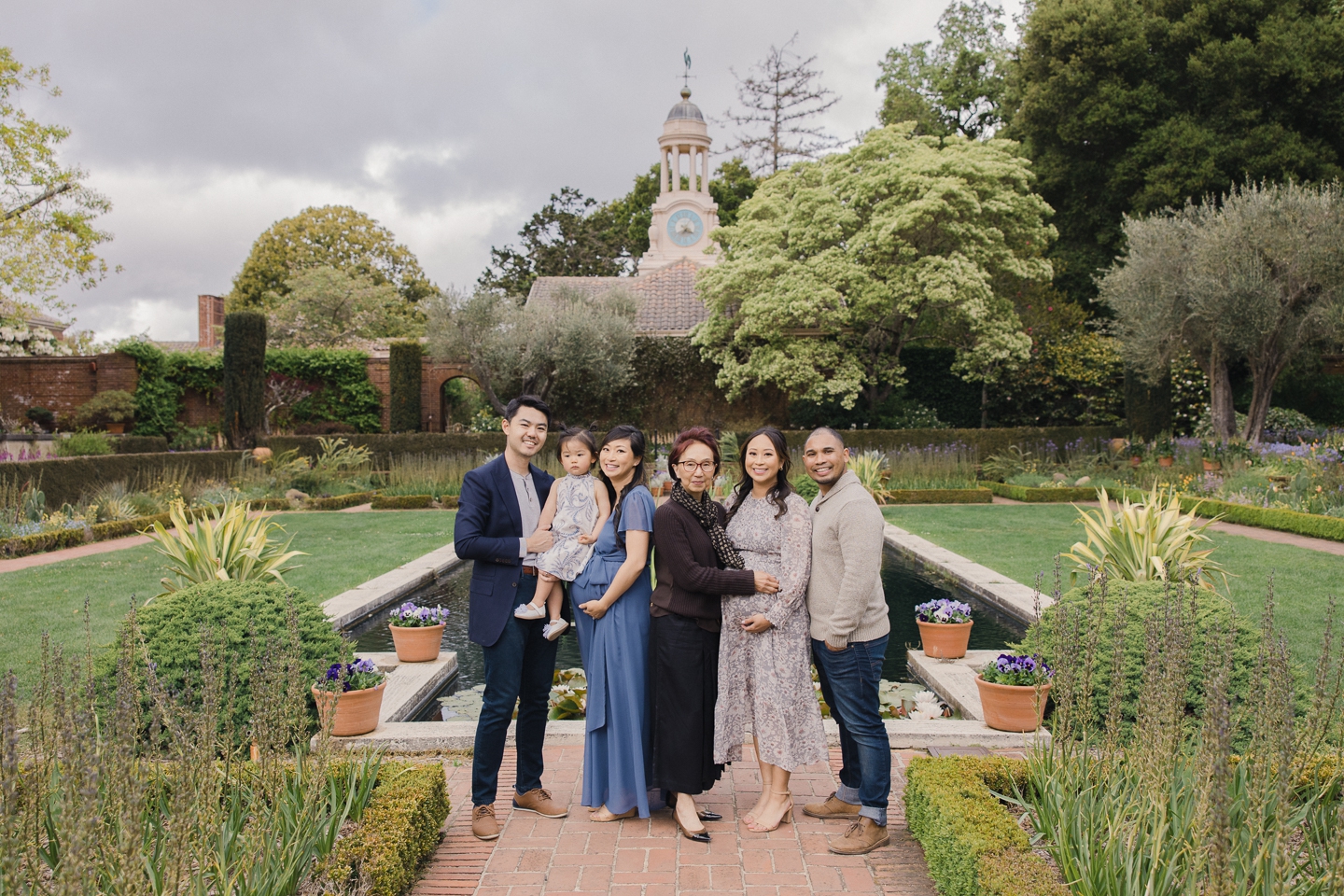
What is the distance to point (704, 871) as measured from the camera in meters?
2.79

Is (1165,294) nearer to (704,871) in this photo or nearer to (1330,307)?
(1330,307)

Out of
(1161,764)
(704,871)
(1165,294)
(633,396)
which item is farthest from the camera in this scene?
(633,396)

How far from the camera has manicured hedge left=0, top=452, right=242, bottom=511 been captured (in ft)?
37.0

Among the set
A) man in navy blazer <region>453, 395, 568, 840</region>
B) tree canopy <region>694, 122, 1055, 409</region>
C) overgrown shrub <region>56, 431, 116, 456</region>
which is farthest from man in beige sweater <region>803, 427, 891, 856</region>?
overgrown shrub <region>56, 431, 116, 456</region>

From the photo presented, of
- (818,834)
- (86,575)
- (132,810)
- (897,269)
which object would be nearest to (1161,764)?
(818,834)

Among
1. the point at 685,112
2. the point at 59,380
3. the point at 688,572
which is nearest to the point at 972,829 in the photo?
the point at 688,572

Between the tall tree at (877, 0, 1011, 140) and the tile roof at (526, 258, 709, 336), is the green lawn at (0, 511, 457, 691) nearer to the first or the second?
the tile roof at (526, 258, 709, 336)

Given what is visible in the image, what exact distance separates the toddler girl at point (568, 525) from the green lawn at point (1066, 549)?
377 cm

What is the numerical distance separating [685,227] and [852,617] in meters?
29.3

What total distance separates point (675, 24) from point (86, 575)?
29.3 ft

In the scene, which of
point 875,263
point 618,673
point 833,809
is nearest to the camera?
point 618,673

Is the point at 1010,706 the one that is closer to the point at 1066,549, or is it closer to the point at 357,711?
the point at 357,711

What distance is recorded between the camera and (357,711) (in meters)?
3.96

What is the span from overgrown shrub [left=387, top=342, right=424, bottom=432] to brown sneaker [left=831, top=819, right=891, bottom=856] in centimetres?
2004
